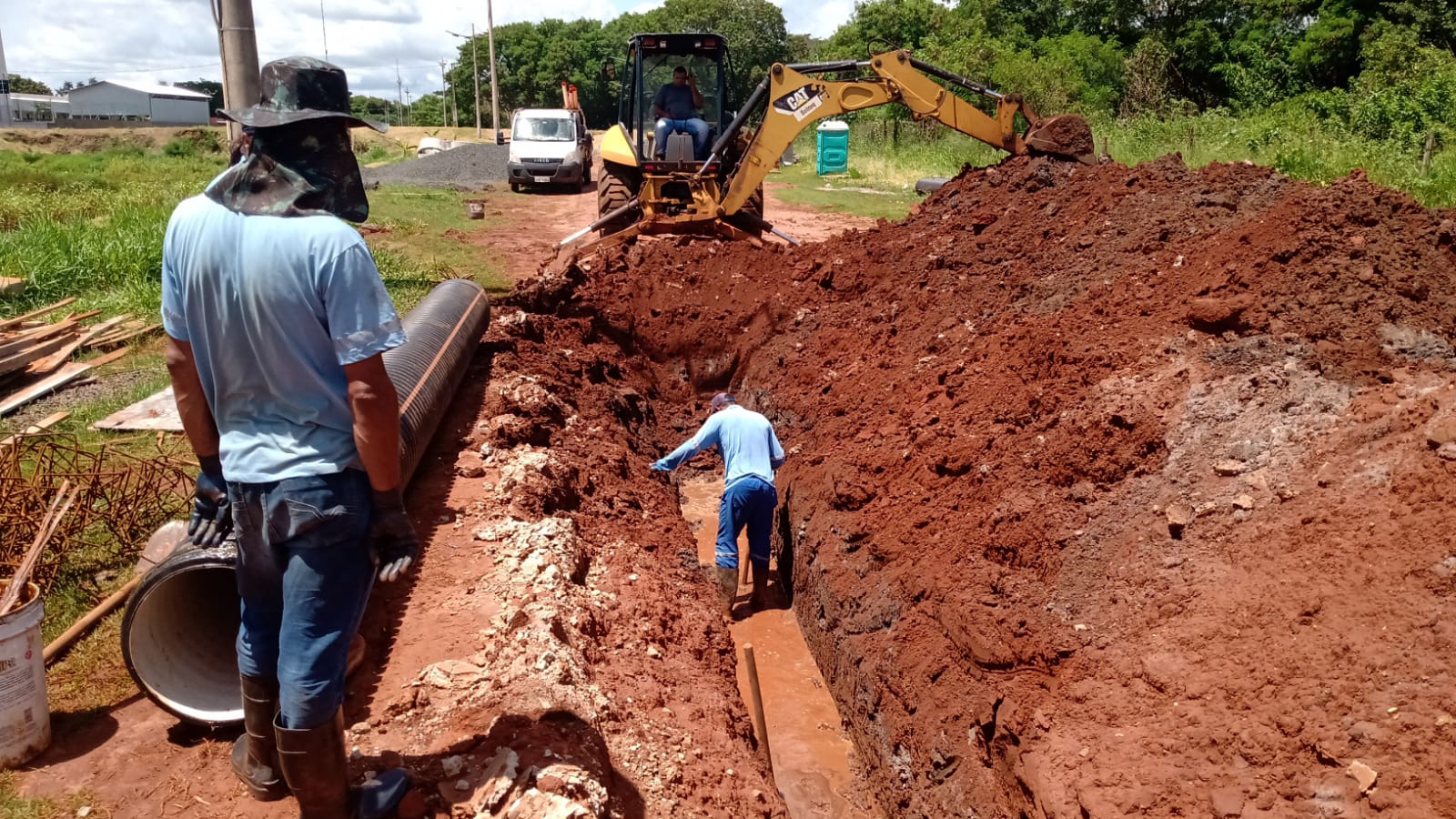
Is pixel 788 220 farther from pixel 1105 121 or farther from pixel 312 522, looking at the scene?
pixel 312 522

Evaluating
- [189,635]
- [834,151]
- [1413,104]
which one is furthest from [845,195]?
[189,635]

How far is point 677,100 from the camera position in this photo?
12.8m

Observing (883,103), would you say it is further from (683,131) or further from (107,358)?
(107,358)

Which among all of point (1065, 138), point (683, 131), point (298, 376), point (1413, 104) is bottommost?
point (298, 376)

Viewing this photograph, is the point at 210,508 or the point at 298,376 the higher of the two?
the point at 298,376

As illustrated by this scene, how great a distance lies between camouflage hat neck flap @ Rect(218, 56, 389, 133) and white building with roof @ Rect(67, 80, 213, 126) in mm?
83176

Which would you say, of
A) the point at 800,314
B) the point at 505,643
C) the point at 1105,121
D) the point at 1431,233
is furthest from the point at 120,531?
the point at 1105,121

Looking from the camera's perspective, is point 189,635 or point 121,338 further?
point 121,338

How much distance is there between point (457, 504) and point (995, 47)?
3063 centimetres

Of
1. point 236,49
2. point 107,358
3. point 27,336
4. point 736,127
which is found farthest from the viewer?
point 736,127

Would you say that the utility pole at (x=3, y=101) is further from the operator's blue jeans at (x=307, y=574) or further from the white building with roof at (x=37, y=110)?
the operator's blue jeans at (x=307, y=574)

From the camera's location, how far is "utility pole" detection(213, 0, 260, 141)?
9.26m

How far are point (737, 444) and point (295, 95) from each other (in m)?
4.55

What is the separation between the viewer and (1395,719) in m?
3.44
